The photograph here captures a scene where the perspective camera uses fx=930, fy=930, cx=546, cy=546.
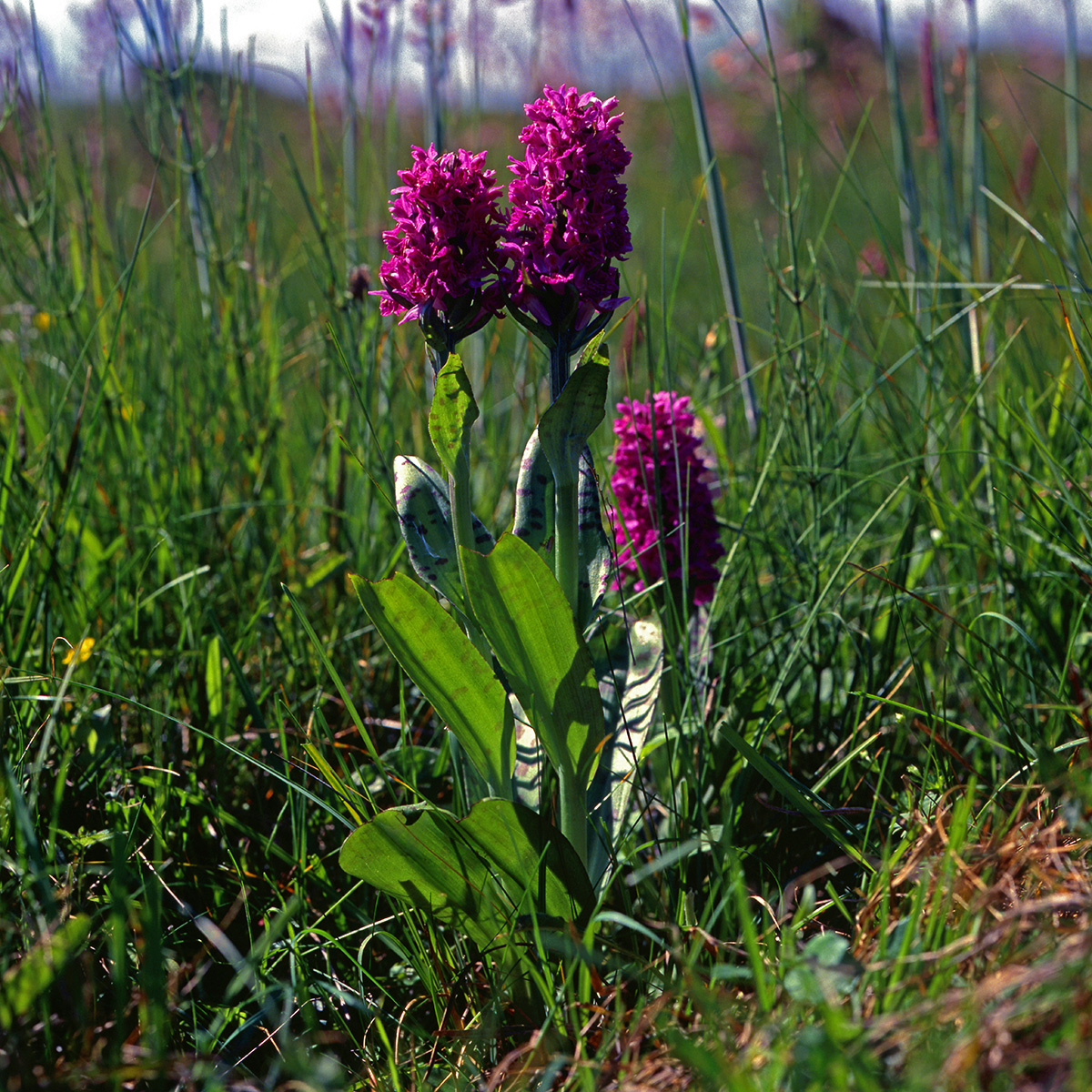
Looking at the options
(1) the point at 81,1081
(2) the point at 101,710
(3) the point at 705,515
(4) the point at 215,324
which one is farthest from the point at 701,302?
(1) the point at 81,1081

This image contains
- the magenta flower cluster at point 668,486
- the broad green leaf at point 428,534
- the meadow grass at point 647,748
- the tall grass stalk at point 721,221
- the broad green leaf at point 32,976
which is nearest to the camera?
the broad green leaf at point 32,976

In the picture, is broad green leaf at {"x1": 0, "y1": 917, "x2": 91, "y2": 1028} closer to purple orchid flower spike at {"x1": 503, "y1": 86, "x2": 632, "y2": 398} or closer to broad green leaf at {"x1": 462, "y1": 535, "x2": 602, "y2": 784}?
broad green leaf at {"x1": 462, "y1": 535, "x2": 602, "y2": 784}

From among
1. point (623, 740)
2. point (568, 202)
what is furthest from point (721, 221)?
point (623, 740)

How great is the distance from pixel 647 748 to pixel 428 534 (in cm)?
38

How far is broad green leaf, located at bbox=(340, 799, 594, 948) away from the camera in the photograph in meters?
1.04

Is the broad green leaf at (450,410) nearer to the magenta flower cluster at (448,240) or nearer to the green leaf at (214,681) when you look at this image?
the magenta flower cluster at (448,240)

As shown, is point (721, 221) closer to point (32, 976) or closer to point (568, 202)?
point (568, 202)

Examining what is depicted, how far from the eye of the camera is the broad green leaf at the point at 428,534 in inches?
45.5

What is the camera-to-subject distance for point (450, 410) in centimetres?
106

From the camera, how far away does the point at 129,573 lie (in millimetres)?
1704

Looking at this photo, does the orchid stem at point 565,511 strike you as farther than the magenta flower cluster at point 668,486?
No

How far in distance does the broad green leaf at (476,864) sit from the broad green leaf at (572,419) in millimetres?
388

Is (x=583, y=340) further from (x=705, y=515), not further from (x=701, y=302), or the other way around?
(x=701, y=302)

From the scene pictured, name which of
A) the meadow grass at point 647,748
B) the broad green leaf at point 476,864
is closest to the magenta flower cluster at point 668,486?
the meadow grass at point 647,748
